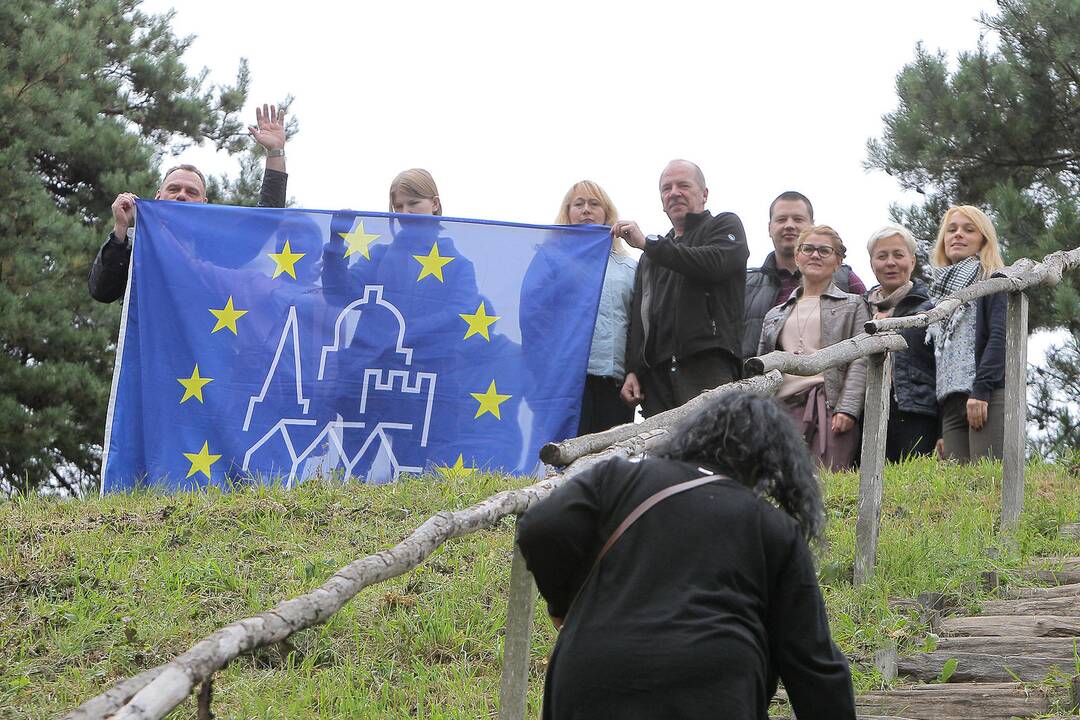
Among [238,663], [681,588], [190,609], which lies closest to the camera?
[681,588]

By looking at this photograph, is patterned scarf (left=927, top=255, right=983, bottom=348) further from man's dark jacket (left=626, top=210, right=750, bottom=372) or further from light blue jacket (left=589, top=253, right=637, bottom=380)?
light blue jacket (left=589, top=253, right=637, bottom=380)

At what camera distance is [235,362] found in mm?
7703

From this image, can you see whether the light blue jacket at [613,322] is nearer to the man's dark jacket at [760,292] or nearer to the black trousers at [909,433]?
the man's dark jacket at [760,292]

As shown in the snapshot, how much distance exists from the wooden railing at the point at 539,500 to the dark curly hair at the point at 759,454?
0.14 m

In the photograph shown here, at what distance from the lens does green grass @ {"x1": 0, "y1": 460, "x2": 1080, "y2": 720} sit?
484 centimetres

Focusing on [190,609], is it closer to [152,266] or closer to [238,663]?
[238,663]

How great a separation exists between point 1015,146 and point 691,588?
10.3m

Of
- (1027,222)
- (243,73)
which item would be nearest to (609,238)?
(1027,222)

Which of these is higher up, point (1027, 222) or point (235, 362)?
point (1027, 222)

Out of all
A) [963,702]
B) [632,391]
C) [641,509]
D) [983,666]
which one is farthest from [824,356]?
[641,509]

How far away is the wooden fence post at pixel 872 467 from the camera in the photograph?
5.73m

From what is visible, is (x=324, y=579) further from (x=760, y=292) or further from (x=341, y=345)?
(x=760, y=292)

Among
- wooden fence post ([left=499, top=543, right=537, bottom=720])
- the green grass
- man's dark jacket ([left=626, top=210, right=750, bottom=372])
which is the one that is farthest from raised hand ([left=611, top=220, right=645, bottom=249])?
wooden fence post ([left=499, top=543, right=537, bottom=720])

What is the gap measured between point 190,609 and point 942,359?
421 cm
